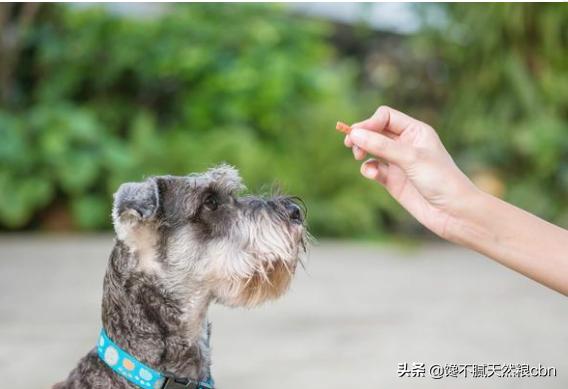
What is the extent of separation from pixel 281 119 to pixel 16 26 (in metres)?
4.12

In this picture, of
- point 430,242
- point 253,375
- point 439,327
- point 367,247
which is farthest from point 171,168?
point 253,375

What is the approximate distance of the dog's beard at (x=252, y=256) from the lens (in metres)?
2.98

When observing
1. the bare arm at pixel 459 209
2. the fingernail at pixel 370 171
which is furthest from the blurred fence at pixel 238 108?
the bare arm at pixel 459 209

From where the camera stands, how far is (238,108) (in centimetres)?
1144

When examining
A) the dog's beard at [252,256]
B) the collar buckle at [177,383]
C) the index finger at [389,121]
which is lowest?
the collar buckle at [177,383]

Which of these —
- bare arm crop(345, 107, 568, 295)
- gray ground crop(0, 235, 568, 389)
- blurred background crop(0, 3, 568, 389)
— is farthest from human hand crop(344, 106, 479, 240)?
blurred background crop(0, 3, 568, 389)

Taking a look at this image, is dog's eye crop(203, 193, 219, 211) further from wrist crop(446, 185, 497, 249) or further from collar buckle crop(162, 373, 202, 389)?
wrist crop(446, 185, 497, 249)

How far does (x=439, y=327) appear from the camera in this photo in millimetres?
6621

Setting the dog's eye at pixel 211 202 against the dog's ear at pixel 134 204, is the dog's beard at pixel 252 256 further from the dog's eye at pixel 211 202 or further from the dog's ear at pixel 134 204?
the dog's ear at pixel 134 204

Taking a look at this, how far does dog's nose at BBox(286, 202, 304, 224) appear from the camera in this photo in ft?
10.0

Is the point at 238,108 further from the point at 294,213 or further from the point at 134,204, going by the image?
the point at 134,204

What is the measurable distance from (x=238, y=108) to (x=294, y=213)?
8.50 meters

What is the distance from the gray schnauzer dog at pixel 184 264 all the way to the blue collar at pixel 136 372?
0.4 inches

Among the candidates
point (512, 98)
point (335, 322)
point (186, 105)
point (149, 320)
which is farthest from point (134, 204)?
point (512, 98)
